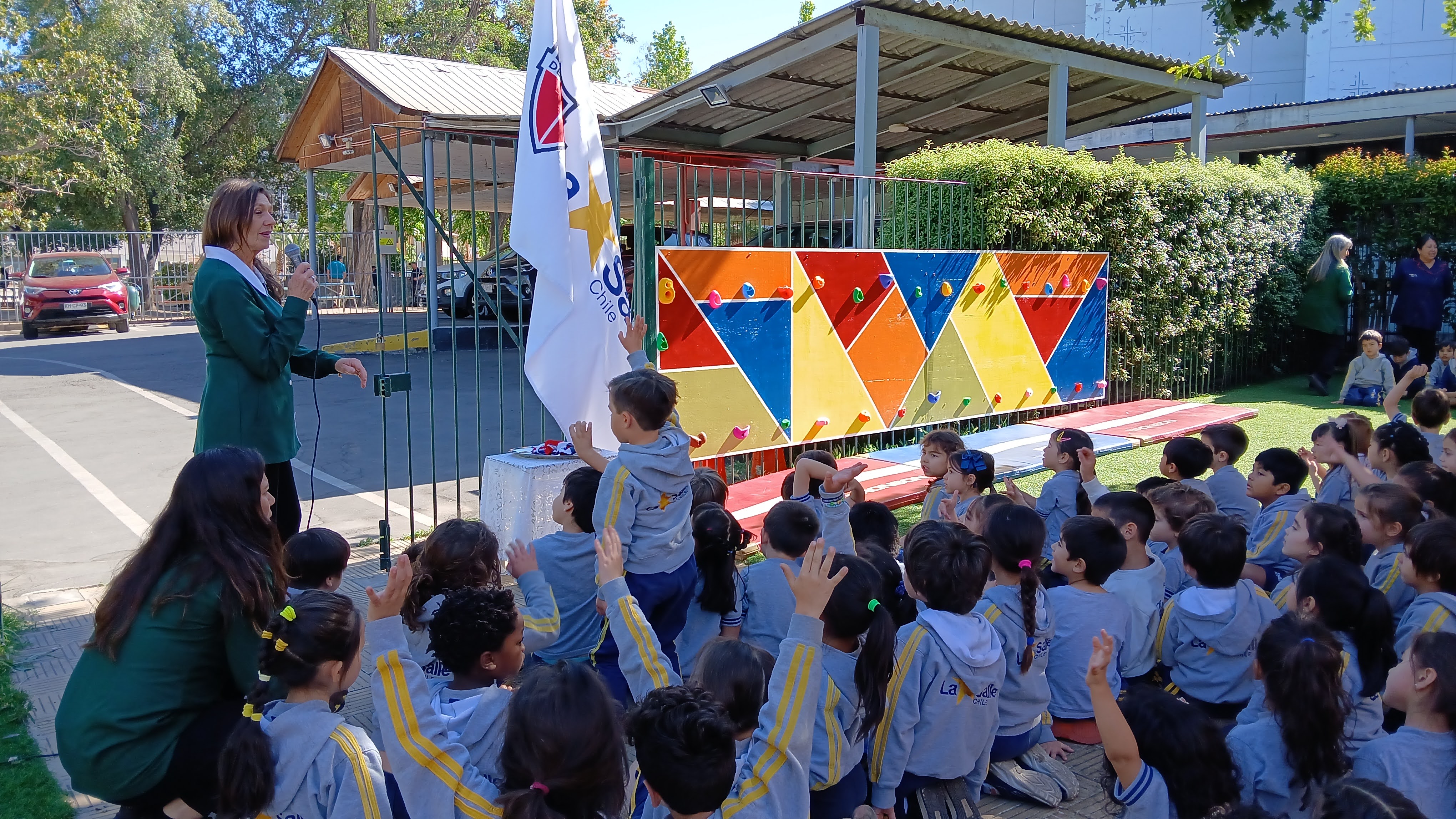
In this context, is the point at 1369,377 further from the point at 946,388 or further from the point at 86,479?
the point at 86,479

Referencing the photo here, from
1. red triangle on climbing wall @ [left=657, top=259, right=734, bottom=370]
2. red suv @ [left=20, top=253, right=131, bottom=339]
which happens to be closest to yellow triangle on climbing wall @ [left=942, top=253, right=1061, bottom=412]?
red triangle on climbing wall @ [left=657, top=259, right=734, bottom=370]

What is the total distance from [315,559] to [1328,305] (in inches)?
483

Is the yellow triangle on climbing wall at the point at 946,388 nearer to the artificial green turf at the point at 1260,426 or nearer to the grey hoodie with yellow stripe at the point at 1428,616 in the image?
the artificial green turf at the point at 1260,426

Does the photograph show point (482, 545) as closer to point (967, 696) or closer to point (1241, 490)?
point (967, 696)

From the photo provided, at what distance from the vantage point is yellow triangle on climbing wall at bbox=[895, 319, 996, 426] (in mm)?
8531

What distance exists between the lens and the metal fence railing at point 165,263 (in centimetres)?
2352

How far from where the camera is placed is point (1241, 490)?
510 centimetres

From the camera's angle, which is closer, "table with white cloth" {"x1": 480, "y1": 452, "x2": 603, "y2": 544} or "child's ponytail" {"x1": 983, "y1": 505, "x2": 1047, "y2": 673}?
"child's ponytail" {"x1": 983, "y1": 505, "x2": 1047, "y2": 673}

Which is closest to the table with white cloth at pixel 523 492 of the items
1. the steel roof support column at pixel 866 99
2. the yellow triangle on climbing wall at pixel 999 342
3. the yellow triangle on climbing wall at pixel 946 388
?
the yellow triangle on climbing wall at pixel 946 388

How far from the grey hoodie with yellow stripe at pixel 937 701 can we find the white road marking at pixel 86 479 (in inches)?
207

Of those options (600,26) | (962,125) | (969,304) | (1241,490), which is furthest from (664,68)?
(1241,490)

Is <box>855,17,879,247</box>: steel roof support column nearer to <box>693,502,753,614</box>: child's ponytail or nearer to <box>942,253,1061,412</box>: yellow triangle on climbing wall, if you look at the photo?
<box>942,253,1061,412</box>: yellow triangle on climbing wall

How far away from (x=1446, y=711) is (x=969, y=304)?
659cm

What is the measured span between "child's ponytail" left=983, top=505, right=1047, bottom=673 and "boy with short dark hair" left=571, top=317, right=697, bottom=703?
1.11 m
